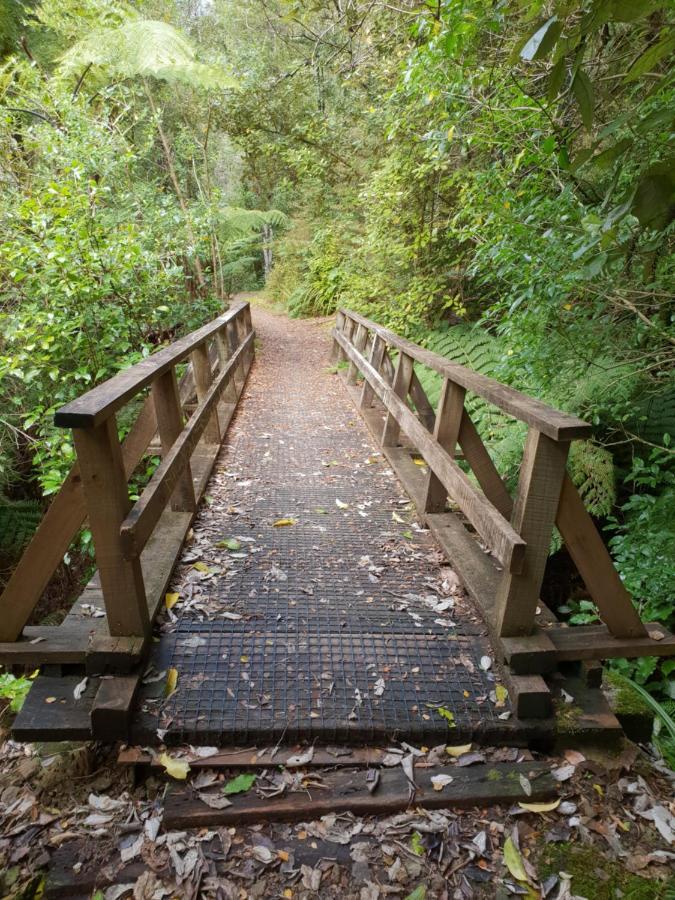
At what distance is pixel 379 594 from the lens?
2.99 metres

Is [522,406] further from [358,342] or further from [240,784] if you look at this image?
[358,342]

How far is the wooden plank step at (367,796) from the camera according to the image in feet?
6.20

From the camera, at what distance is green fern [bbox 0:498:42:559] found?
19.9 feet

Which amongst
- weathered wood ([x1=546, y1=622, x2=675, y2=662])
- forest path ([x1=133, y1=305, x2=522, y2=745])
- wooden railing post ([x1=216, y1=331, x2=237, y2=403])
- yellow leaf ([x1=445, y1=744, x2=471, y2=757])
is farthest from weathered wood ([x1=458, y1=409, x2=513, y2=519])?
wooden railing post ([x1=216, y1=331, x2=237, y2=403])

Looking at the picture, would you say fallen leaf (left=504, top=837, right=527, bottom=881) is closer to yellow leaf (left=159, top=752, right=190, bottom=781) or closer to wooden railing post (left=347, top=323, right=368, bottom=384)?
yellow leaf (left=159, top=752, right=190, bottom=781)

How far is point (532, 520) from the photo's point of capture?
7.24 feet

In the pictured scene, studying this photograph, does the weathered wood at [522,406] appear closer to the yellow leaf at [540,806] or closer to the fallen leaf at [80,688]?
the yellow leaf at [540,806]

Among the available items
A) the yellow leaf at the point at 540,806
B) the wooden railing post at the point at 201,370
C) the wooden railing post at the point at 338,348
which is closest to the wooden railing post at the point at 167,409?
the wooden railing post at the point at 201,370

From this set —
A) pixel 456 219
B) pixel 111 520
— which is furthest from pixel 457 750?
pixel 456 219

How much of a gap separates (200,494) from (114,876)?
2.42m

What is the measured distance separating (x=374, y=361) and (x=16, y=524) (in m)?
4.61

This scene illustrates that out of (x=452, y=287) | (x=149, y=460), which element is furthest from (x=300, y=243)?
(x=149, y=460)

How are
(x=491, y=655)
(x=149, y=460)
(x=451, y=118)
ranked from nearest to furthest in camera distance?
1. (x=491, y=655)
2. (x=451, y=118)
3. (x=149, y=460)

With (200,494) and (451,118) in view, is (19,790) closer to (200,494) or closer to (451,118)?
(200,494)
